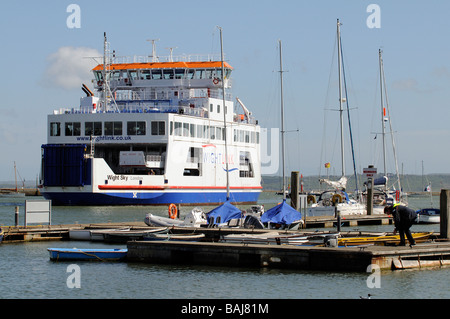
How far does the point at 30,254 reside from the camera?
90.3 feet

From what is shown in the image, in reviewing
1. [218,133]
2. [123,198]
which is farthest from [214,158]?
[123,198]

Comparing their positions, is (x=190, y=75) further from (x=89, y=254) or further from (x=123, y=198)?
(x=89, y=254)

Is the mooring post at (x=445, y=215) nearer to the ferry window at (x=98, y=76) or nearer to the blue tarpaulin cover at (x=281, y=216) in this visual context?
the blue tarpaulin cover at (x=281, y=216)

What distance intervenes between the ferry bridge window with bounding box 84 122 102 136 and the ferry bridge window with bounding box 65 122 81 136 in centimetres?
59

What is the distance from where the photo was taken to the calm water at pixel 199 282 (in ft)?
63.9

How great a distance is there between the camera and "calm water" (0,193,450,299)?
19.5 m

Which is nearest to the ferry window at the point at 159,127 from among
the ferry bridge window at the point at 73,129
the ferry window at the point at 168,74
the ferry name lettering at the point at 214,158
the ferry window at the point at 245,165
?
the ferry bridge window at the point at 73,129

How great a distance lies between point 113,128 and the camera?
5662 centimetres

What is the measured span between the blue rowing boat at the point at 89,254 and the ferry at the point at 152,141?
22.7 m

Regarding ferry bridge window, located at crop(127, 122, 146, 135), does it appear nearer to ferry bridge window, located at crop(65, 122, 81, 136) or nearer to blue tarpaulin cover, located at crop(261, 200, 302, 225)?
ferry bridge window, located at crop(65, 122, 81, 136)

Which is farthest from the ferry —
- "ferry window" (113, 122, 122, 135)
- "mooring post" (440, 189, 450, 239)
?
"mooring post" (440, 189, 450, 239)

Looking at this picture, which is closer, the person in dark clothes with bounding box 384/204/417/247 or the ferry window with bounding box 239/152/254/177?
the person in dark clothes with bounding box 384/204/417/247

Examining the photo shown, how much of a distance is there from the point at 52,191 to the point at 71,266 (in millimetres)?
30438

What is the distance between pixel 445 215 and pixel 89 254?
489 inches
